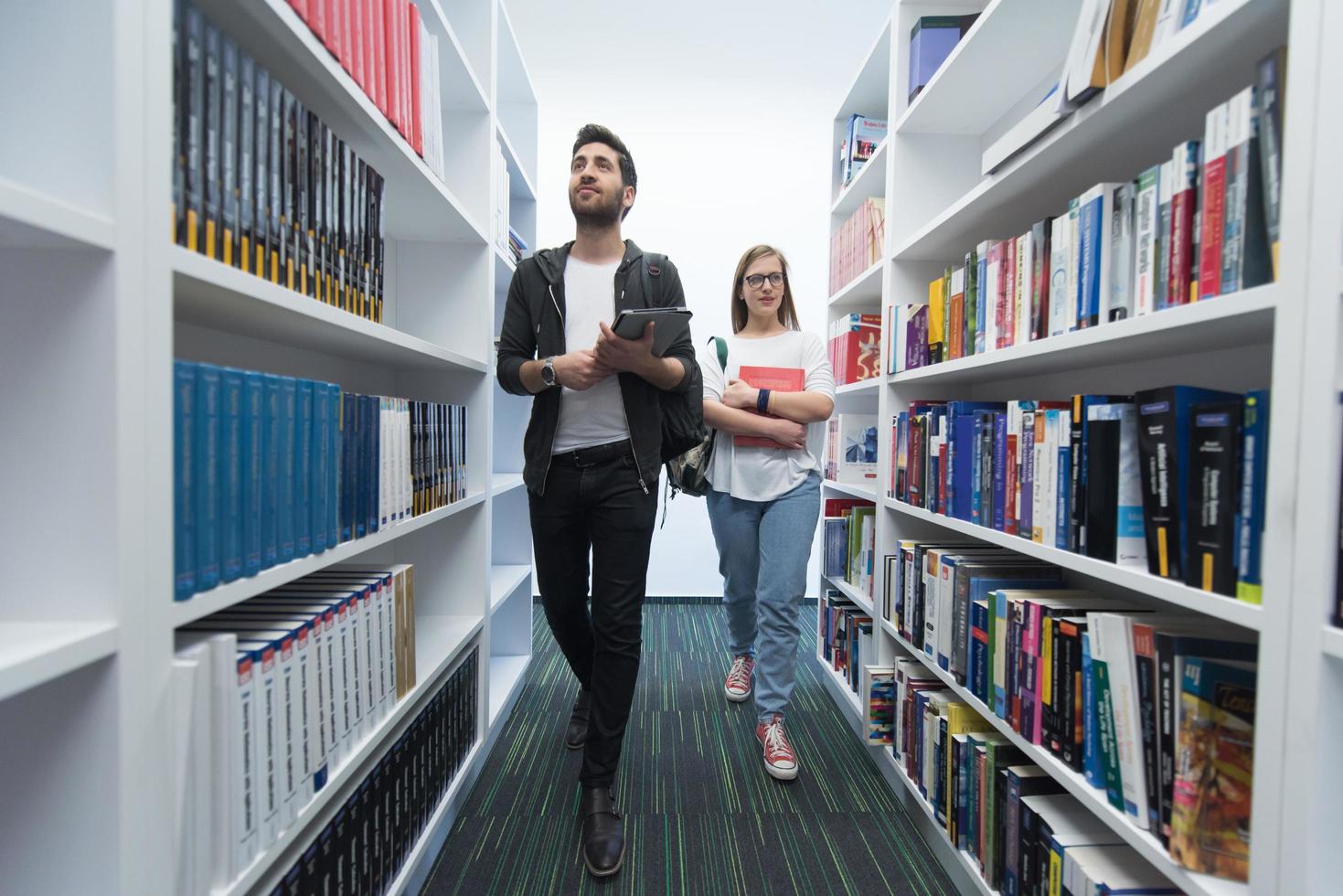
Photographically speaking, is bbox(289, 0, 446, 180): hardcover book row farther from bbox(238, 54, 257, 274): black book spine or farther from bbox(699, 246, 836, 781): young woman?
bbox(699, 246, 836, 781): young woman

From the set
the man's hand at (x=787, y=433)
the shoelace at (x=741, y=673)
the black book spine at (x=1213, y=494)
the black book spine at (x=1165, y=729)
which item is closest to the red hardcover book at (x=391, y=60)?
the man's hand at (x=787, y=433)

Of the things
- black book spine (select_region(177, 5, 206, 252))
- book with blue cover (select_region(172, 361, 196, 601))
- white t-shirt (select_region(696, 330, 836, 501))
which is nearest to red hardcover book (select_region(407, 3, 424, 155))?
black book spine (select_region(177, 5, 206, 252))

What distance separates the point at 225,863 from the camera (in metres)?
0.70

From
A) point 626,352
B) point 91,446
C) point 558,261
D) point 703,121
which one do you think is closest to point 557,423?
point 626,352

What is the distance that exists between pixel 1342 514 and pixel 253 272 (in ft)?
4.14

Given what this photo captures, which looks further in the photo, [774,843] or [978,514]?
[774,843]

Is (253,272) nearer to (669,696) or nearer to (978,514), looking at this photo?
(978,514)

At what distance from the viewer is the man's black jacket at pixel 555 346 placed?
149 cm

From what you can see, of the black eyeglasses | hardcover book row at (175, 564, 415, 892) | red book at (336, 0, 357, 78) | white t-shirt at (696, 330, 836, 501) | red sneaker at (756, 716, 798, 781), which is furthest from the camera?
the black eyeglasses

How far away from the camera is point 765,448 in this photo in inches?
73.3

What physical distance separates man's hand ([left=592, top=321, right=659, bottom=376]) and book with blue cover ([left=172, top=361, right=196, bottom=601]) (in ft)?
2.40

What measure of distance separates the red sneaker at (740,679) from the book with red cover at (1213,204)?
6.04ft

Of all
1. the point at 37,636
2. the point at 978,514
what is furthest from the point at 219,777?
the point at 978,514

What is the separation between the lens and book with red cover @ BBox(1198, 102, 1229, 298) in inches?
30.5
